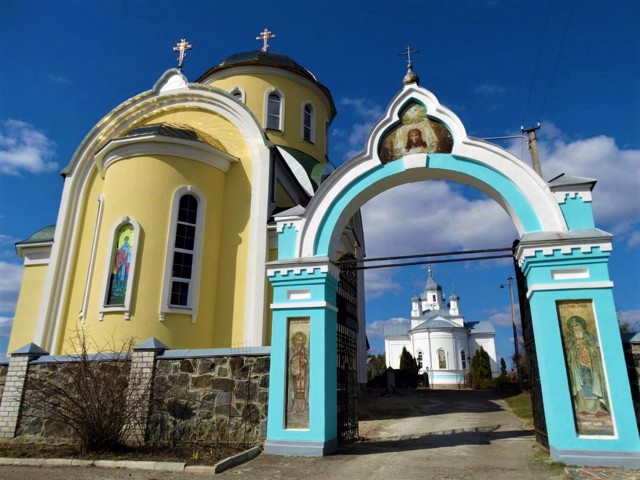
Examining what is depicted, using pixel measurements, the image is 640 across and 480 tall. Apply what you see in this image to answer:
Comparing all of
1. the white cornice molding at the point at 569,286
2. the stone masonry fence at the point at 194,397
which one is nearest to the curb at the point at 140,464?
the stone masonry fence at the point at 194,397

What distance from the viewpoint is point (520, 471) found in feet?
21.2

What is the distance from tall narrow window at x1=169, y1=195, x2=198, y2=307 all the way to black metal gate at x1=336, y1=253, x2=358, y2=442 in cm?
408

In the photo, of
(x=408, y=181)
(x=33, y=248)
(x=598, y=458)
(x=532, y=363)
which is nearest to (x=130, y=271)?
(x=33, y=248)

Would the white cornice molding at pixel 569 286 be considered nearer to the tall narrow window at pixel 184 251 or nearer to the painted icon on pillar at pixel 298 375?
the painted icon on pillar at pixel 298 375

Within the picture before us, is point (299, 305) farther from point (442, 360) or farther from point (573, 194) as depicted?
point (442, 360)

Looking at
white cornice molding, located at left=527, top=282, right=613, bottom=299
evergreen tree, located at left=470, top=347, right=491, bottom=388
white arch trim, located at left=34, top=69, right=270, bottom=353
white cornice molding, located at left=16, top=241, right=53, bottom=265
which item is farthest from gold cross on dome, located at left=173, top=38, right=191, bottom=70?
evergreen tree, located at left=470, top=347, right=491, bottom=388

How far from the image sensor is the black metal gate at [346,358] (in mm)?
9047

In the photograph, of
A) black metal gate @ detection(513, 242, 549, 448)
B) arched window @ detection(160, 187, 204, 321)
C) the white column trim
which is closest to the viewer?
black metal gate @ detection(513, 242, 549, 448)

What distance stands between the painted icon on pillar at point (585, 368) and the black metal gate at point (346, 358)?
3.83 meters

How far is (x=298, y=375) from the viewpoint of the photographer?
26.7ft

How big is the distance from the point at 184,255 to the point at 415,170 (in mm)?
6215

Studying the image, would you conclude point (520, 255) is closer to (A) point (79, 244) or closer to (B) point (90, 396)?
(B) point (90, 396)

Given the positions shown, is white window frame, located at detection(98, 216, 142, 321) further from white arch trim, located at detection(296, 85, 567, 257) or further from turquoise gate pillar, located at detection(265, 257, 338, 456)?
white arch trim, located at detection(296, 85, 567, 257)

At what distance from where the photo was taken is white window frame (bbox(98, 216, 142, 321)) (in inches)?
436
